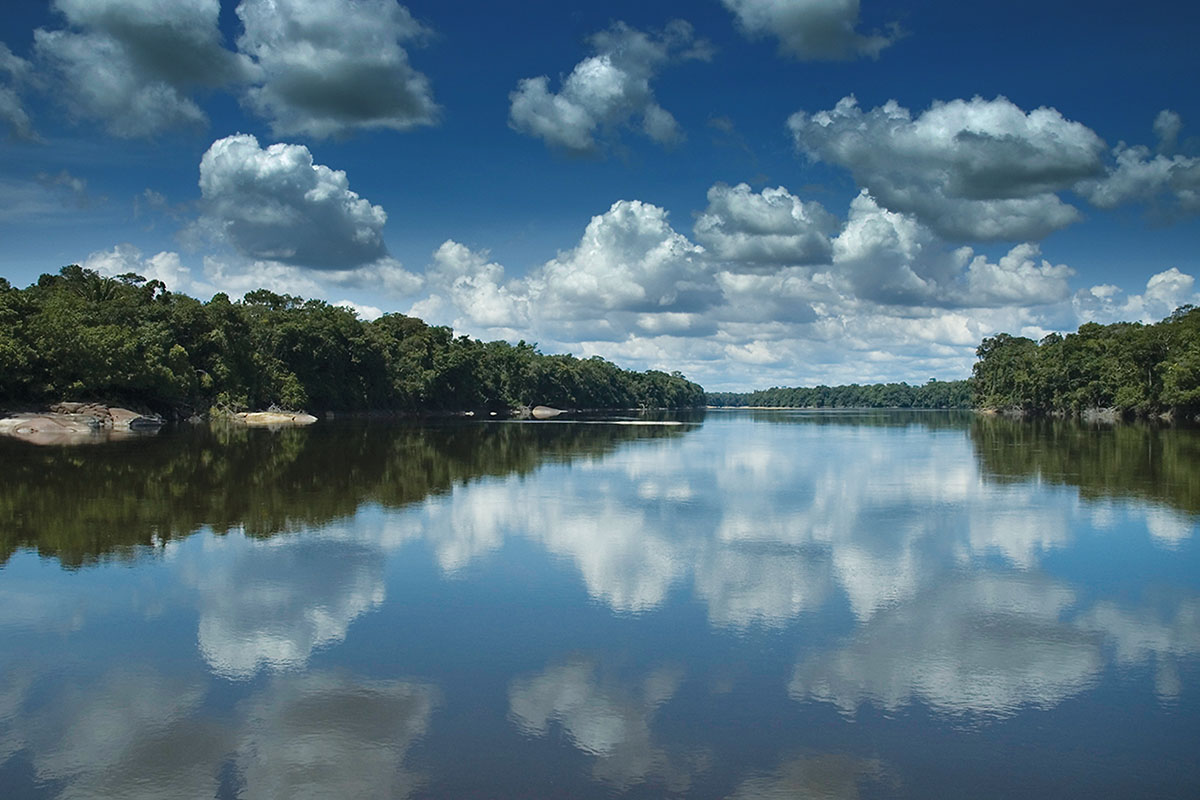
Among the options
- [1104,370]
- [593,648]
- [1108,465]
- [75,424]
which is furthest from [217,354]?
[1104,370]

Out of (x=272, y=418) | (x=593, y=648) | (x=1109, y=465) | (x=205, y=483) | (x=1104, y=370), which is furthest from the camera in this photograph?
(x=1104, y=370)

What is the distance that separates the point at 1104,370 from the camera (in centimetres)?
9969

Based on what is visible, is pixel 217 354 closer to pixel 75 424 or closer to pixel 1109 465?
pixel 75 424

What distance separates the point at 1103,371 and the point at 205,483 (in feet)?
333

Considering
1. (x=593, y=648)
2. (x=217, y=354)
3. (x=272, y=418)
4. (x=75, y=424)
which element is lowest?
(x=593, y=648)

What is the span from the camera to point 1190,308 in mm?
94500

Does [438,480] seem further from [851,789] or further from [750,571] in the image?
[851,789]

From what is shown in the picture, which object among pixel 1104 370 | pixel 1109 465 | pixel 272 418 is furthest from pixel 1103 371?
pixel 272 418

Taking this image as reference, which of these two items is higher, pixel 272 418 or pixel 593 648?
pixel 272 418

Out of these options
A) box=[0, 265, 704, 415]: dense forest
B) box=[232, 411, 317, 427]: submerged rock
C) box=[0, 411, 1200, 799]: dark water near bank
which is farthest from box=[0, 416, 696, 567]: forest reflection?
box=[232, 411, 317, 427]: submerged rock

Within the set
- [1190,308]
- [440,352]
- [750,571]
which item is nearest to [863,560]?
[750,571]

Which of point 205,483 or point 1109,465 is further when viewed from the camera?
point 1109,465

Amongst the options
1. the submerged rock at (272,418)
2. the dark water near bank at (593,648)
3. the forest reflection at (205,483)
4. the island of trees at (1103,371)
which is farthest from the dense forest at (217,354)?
the island of trees at (1103,371)

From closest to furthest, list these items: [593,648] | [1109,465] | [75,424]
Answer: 1. [593,648]
2. [1109,465]
3. [75,424]
